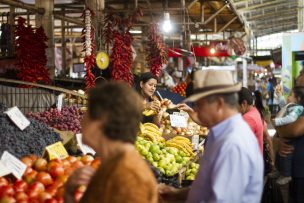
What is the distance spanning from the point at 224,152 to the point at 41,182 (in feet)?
5.14

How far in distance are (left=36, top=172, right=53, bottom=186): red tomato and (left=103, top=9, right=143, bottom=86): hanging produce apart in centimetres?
475

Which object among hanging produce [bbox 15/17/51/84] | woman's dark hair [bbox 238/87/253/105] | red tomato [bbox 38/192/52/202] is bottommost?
red tomato [bbox 38/192/52/202]

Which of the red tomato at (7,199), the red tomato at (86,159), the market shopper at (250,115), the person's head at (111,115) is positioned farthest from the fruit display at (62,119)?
the person's head at (111,115)

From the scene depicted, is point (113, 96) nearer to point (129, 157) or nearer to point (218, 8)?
point (129, 157)

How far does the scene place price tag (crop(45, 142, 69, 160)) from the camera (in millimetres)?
4285

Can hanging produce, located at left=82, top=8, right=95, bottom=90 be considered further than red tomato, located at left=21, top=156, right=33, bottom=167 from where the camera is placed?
Yes

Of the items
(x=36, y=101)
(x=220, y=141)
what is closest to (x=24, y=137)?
(x=220, y=141)

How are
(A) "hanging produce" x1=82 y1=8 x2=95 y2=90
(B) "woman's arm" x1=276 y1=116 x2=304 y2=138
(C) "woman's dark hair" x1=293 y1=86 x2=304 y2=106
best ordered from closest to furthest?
(B) "woman's arm" x1=276 y1=116 x2=304 y2=138, (C) "woman's dark hair" x1=293 y1=86 x2=304 y2=106, (A) "hanging produce" x1=82 y1=8 x2=95 y2=90

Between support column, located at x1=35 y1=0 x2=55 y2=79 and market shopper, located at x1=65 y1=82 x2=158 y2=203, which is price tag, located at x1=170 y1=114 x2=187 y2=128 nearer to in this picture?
support column, located at x1=35 y1=0 x2=55 y2=79

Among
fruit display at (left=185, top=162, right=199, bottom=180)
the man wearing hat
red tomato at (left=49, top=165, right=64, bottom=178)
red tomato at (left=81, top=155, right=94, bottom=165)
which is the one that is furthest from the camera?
fruit display at (left=185, top=162, right=199, bottom=180)

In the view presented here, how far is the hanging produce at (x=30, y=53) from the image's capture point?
29.5ft

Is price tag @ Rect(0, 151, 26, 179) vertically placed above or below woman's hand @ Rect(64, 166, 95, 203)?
below

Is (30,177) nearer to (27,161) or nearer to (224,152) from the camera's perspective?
(27,161)

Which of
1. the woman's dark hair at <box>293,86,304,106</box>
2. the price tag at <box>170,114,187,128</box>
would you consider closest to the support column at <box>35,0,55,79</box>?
the price tag at <box>170,114,187,128</box>
